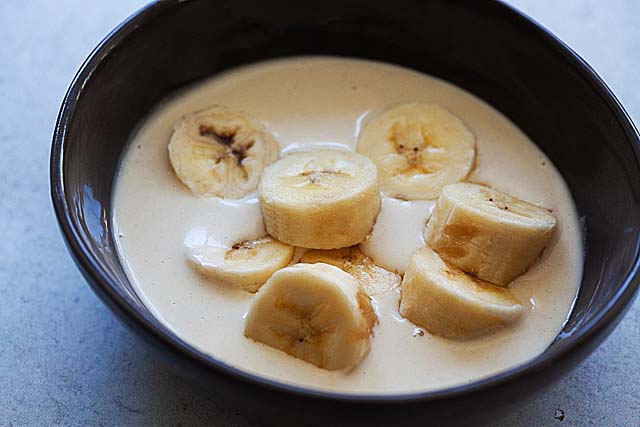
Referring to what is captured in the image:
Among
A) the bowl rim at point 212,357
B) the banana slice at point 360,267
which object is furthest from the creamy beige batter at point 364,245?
the bowl rim at point 212,357

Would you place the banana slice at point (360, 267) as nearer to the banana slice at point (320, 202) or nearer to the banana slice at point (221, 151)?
the banana slice at point (320, 202)

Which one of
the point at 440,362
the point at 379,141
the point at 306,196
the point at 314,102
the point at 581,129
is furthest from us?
the point at 314,102

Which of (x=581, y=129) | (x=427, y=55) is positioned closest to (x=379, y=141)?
(x=427, y=55)

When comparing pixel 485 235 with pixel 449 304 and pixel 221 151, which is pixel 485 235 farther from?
pixel 221 151

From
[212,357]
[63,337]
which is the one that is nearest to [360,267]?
[212,357]

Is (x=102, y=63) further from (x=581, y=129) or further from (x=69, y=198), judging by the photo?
(x=581, y=129)

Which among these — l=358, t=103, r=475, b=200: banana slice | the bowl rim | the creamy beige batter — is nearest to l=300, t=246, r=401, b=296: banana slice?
the creamy beige batter
